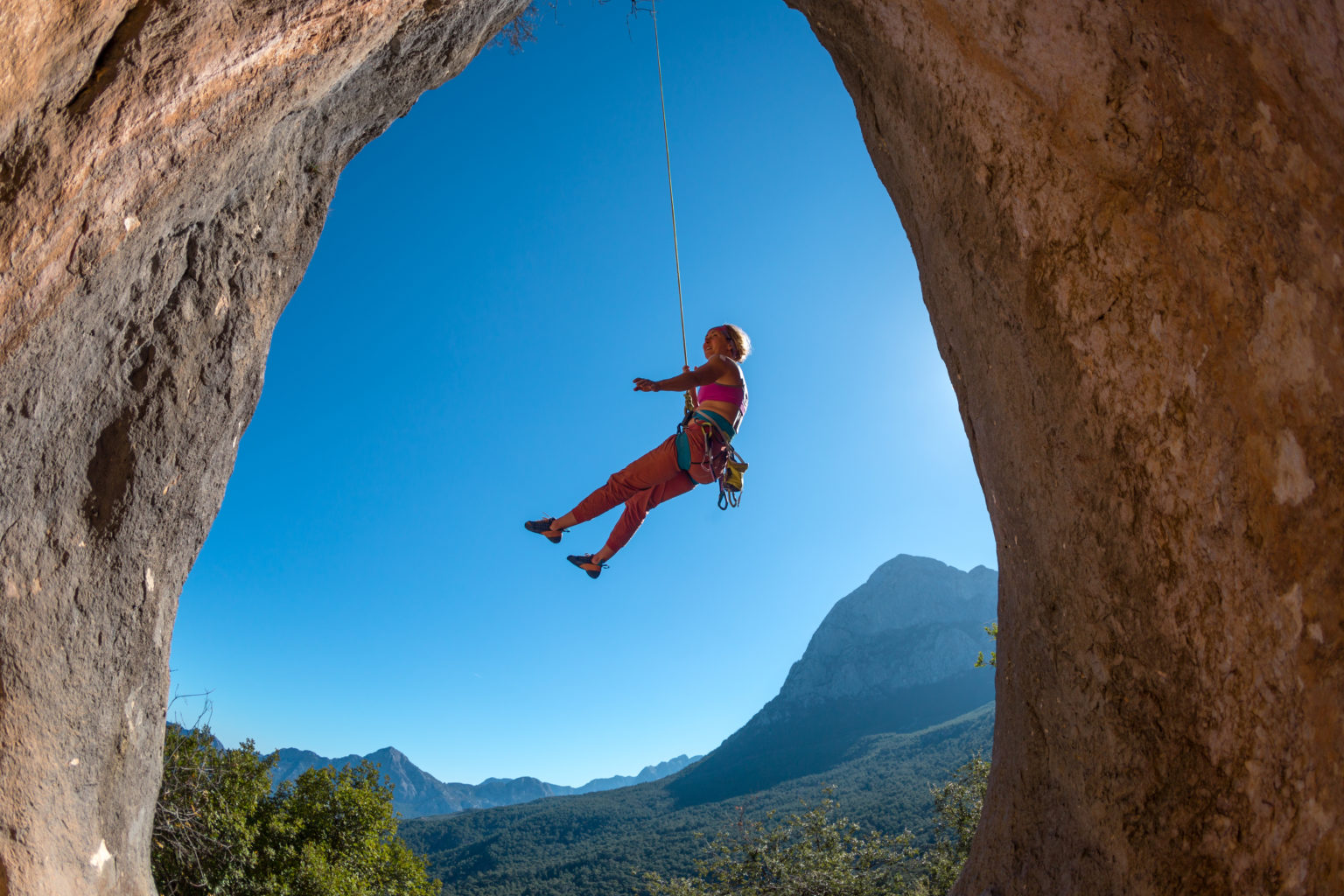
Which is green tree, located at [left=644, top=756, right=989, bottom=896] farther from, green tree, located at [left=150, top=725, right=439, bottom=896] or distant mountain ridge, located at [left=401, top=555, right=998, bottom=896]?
green tree, located at [left=150, top=725, right=439, bottom=896]

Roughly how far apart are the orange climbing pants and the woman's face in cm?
75

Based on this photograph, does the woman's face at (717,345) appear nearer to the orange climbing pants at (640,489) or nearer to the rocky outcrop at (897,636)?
the orange climbing pants at (640,489)

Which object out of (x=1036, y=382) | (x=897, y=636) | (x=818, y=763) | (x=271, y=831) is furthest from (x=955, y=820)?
(x=897, y=636)

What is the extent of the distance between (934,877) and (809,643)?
121 meters

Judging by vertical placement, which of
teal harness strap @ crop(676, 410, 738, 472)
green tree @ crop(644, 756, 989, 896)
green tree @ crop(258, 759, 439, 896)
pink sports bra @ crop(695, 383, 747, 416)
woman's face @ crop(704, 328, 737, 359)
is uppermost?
woman's face @ crop(704, 328, 737, 359)

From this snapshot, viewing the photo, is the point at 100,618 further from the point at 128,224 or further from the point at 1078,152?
the point at 1078,152

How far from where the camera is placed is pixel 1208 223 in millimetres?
2072

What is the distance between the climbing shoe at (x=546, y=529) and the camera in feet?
19.7

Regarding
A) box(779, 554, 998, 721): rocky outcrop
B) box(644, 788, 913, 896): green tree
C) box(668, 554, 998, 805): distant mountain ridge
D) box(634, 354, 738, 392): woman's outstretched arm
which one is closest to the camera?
box(634, 354, 738, 392): woman's outstretched arm

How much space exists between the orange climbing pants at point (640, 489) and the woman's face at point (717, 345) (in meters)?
0.75

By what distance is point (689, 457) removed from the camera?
570 centimetres

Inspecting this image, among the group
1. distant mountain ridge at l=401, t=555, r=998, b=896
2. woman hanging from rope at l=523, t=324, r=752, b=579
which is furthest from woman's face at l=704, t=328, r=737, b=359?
distant mountain ridge at l=401, t=555, r=998, b=896

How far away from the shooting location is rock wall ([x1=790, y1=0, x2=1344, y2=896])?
1852mm

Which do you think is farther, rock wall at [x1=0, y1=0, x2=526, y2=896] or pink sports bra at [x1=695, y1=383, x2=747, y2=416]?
pink sports bra at [x1=695, y1=383, x2=747, y2=416]
